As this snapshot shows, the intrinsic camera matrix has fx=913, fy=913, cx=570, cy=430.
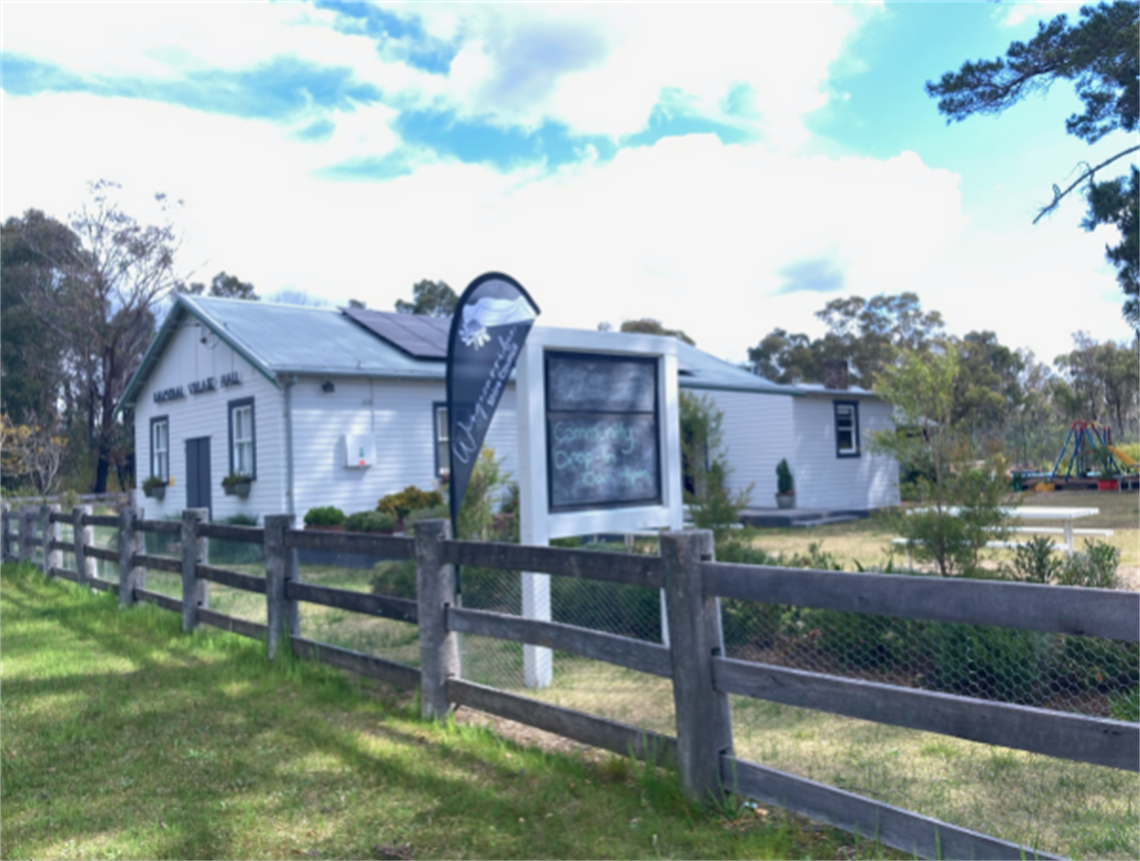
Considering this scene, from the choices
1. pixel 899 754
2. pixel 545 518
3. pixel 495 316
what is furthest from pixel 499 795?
pixel 495 316

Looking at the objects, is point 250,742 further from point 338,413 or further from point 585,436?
point 338,413

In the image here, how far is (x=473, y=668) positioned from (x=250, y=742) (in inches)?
99.6

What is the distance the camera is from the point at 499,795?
4.20 metres

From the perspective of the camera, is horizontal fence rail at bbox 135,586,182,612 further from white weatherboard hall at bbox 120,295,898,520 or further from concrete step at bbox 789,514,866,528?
concrete step at bbox 789,514,866,528

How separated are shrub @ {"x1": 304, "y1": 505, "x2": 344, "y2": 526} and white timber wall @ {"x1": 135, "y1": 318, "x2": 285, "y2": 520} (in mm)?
621

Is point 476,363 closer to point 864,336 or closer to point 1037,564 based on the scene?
point 1037,564

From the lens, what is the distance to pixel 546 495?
6.89m

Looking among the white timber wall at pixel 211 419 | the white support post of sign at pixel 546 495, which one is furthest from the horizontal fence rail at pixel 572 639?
the white timber wall at pixel 211 419

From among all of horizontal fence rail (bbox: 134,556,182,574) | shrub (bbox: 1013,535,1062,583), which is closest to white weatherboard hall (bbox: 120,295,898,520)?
horizontal fence rail (bbox: 134,556,182,574)

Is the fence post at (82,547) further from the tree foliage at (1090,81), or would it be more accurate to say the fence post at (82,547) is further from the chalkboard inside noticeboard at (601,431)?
the tree foliage at (1090,81)

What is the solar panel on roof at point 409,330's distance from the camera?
19422 millimetres

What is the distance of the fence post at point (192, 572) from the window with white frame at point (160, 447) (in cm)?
1409

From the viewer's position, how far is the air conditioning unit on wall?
56.1 ft

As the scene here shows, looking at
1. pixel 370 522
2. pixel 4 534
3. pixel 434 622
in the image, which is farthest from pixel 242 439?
pixel 434 622
